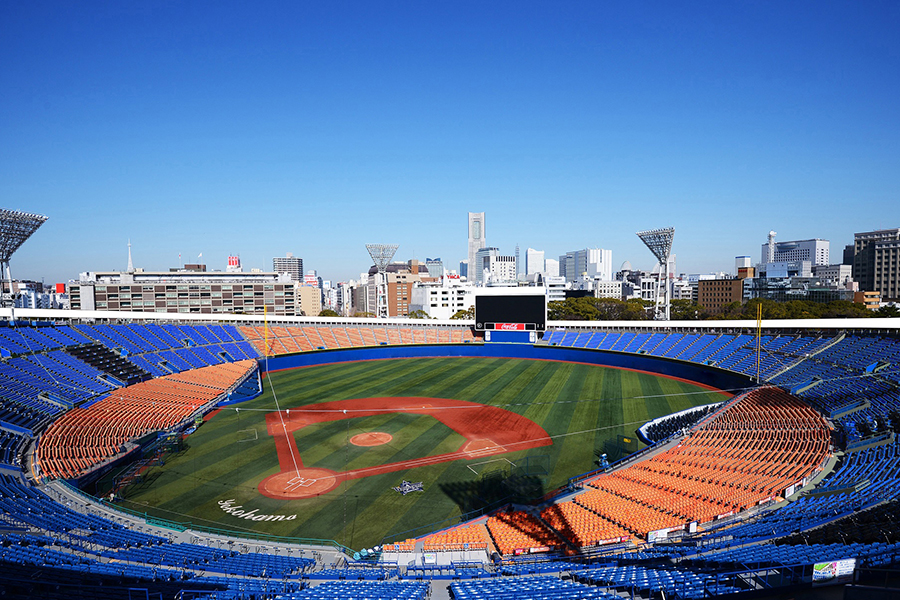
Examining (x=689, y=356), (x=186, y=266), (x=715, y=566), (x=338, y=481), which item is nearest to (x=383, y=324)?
(x=689, y=356)

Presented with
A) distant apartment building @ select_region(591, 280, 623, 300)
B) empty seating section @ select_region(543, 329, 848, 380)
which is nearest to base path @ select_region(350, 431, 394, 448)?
empty seating section @ select_region(543, 329, 848, 380)

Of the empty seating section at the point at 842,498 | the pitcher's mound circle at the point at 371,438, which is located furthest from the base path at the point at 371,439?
the empty seating section at the point at 842,498

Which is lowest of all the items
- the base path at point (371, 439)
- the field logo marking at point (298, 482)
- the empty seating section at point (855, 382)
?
the field logo marking at point (298, 482)

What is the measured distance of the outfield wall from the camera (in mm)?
43531

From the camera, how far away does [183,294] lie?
103000 mm

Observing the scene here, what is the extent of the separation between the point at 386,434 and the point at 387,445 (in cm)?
206

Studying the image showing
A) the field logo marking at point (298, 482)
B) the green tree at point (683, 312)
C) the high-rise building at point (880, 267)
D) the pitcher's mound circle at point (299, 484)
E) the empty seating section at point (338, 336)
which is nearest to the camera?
the pitcher's mound circle at point (299, 484)

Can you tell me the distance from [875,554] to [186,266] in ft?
477

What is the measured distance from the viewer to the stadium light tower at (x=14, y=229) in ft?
138

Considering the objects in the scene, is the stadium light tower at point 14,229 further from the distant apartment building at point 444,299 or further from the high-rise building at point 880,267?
the high-rise building at point 880,267

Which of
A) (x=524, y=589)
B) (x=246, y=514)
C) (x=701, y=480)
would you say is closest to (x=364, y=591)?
(x=524, y=589)

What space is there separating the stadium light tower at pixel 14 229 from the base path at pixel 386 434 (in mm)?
30758

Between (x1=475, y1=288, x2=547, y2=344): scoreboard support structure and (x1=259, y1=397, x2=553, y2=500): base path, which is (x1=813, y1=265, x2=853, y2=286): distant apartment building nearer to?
(x1=475, y1=288, x2=547, y2=344): scoreboard support structure

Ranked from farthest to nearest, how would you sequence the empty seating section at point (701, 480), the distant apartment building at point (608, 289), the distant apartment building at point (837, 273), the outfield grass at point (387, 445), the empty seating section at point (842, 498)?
the distant apartment building at point (608, 289) → the distant apartment building at point (837, 273) → the outfield grass at point (387, 445) → the empty seating section at point (701, 480) → the empty seating section at point (842, 498)
